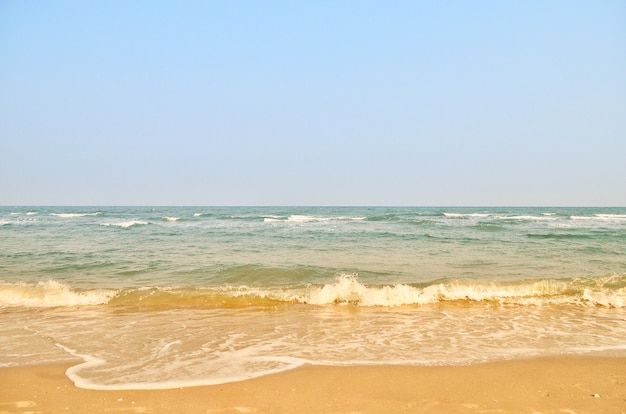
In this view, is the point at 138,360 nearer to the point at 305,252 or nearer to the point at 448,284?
the point at 448,284

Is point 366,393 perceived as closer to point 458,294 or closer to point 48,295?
point 458,294

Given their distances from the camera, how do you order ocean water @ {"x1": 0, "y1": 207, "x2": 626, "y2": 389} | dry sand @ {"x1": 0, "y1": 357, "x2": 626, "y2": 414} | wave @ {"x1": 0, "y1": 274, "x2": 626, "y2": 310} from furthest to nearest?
1. wave @ {"x1": 0, "y1": 274, "x2": 626, "y2": 310}
2. ocean water @ {"x1": 0, "y1": 207, "x2": 626, "y2": 389}
3. dry sand @ {"x1": 0, "y1": 357, "x2": 626, "y2": 414}

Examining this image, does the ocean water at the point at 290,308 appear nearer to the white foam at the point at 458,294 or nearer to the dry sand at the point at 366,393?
the white foam at the point at 458,294

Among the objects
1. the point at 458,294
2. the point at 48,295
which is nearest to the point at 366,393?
the point at 458,294

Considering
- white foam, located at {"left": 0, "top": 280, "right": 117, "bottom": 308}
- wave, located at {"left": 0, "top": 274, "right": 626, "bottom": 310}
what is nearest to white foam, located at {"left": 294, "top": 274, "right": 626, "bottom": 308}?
wave, located at {"left": 0, "top": 274, "right": 626, "bottom": 310}

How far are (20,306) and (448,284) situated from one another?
9221mm

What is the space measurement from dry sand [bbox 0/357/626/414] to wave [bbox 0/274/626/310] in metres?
4.07

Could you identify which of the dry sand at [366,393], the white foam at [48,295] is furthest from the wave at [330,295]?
the dry sand at [366,393]

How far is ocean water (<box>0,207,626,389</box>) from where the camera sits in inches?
211

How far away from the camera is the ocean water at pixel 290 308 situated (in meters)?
5.35

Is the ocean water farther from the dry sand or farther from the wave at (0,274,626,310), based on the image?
the dry sand

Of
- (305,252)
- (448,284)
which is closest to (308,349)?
(448,284)

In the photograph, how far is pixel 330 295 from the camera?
30.3ft

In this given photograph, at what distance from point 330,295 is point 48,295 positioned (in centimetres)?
615
